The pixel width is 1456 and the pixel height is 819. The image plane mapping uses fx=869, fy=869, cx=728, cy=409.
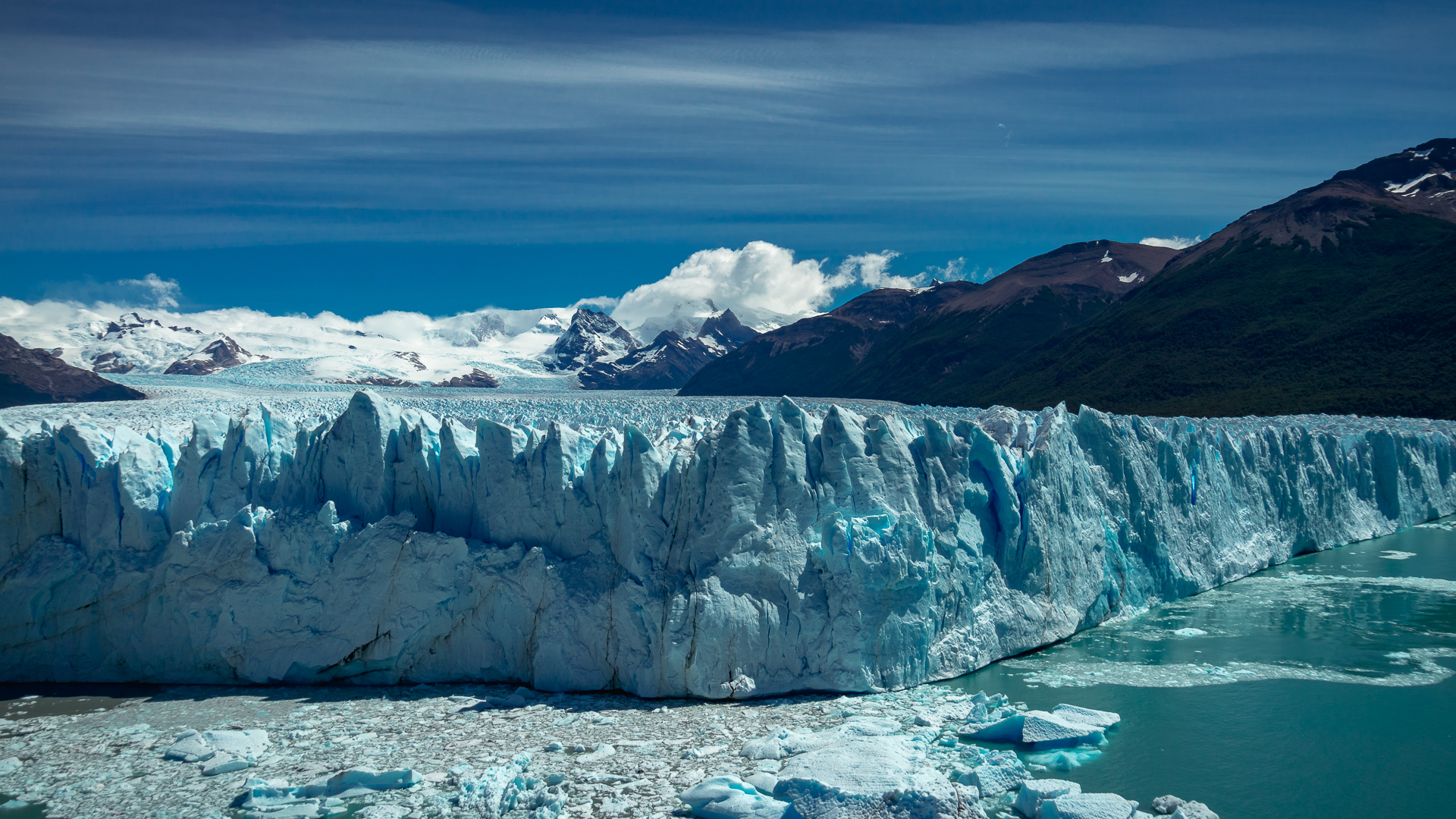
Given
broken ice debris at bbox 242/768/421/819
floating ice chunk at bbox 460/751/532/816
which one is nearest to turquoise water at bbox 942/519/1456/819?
floating ice chunk at bbox 460/751/532/816

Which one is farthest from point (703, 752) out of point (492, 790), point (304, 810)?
point (304, 810)

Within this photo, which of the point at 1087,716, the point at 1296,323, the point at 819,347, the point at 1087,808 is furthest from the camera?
the point at 819,347

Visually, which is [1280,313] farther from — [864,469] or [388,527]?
[388,527]

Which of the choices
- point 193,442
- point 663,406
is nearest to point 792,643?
point 193,442

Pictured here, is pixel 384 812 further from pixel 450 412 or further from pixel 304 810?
pixel 450 412

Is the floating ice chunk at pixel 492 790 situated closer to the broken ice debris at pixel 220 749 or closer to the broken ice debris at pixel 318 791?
the broken ice debris at pixel 318 791
